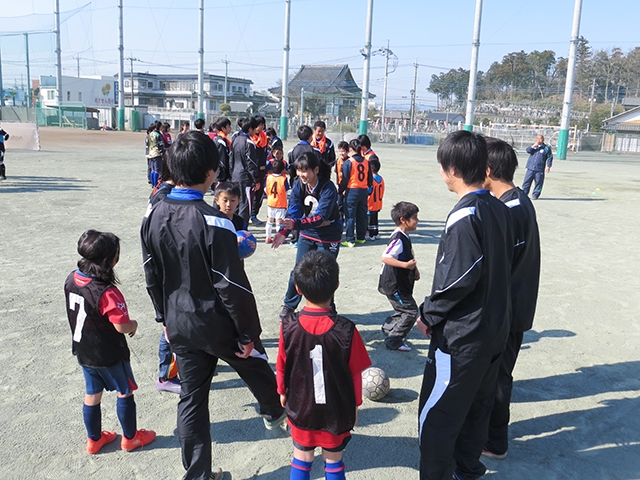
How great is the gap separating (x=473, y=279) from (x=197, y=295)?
1.44m

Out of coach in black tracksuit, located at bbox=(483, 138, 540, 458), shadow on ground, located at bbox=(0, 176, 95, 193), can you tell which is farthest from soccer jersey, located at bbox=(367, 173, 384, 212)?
shadow on ground, located at bbox=(0, 176, 95, 193)

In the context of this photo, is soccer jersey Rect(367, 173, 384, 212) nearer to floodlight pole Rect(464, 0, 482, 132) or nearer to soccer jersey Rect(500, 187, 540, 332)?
soccer jersey Rect(500, 187, 540, 332)

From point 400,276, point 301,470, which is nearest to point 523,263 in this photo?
point 400,276

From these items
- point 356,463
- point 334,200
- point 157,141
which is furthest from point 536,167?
point 356,463

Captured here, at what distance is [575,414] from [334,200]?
8.84ft

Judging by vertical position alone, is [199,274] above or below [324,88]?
below

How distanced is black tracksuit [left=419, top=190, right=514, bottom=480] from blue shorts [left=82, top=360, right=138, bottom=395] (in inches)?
72.6

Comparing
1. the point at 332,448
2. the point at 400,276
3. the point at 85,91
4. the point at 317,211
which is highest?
the point at 85,91

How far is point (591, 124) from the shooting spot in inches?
2301

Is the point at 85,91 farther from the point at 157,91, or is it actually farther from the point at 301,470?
the point at 301,470

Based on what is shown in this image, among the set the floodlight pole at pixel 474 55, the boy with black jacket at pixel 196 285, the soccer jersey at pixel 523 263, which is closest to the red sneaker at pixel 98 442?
the boy with black jacket at pixel 196 285

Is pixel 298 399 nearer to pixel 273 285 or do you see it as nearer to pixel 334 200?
pixel 334 200

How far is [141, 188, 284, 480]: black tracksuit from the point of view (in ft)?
8.91

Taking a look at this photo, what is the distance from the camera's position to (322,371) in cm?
269
